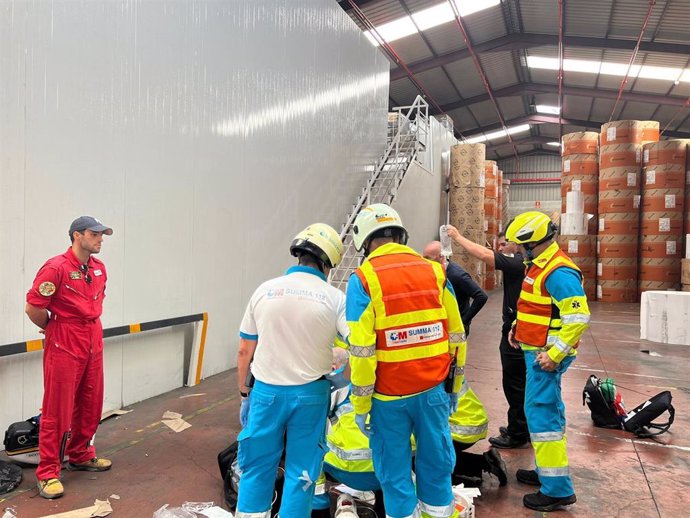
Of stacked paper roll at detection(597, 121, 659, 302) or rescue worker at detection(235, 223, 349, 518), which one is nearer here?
rescue worker at detection(235, 223, 349, 518)

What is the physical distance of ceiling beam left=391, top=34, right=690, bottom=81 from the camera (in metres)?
13.1

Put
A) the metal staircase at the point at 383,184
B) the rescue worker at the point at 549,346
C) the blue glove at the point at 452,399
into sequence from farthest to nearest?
the metal staircase at the point at 383,184 < the rescue worker at the point at 549,346 < the blue glove at the point at 452,399

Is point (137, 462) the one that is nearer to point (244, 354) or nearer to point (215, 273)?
point (244, 354)

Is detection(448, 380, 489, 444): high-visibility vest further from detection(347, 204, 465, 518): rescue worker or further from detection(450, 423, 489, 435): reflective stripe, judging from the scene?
detection(347, 204, 465, 518): rescue worker

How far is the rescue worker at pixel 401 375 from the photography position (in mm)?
2324

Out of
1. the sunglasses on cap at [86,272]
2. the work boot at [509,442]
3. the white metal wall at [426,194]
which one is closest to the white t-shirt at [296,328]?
the sunglasses on cap at [86,272]

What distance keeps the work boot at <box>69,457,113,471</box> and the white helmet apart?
8.89 ft

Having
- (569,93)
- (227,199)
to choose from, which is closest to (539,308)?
(227,199)

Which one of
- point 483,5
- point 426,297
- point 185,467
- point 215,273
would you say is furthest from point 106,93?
point 483,5

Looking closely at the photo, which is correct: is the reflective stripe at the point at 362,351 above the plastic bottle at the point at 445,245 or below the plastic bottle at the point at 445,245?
below

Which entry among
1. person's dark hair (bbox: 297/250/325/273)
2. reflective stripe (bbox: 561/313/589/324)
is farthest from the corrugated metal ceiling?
person's dark hair (bbox: 297/250/325/273)

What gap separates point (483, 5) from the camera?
1302cm

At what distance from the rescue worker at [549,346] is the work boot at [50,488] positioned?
3.03 m

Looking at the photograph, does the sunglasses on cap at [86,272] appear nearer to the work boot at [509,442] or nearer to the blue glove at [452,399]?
the blue glove at [452,399]
